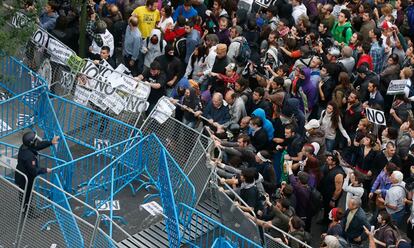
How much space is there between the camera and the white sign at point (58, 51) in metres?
17.6

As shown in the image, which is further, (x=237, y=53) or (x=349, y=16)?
(x=349, y=16)

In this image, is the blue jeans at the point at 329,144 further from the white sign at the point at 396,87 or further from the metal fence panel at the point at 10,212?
the metal fence panel at the point at 10,212

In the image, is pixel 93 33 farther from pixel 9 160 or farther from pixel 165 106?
pixel 9 160

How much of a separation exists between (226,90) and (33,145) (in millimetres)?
4247

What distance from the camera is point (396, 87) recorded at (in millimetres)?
17250

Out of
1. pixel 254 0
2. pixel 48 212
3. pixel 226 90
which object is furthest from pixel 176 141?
pixel 254 0

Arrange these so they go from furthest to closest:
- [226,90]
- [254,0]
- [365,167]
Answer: [254,0] → [226,90] → [365,167]

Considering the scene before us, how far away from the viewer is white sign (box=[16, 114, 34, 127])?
1688 cm

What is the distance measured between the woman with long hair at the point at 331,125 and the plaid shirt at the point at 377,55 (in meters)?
2.85

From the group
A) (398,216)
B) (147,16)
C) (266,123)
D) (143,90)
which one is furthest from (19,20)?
(398,216)

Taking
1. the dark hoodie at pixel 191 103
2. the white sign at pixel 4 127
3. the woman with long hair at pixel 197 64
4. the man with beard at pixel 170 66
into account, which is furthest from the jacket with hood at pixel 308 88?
the white sign at pixel 4 127

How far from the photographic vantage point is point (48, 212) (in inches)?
532

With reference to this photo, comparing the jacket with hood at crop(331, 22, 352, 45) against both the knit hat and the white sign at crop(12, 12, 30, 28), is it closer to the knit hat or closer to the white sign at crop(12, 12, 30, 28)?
the white sign at crop(12, 12, 30, 28)

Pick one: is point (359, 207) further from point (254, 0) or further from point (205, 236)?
point (254, 0)
